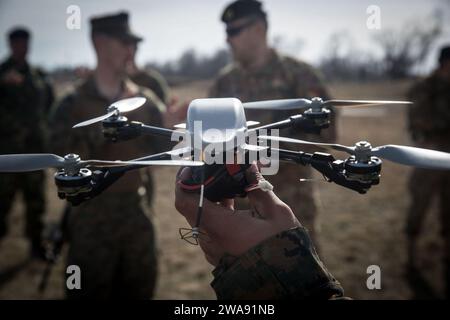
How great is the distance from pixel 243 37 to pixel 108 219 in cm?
239

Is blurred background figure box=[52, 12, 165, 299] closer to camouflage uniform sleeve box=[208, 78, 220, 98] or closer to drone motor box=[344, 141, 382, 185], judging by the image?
camouflage uniform sleeve box=[208, 78, 220, 98]

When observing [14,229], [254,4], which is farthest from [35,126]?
[254,4]

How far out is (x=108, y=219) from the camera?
383cm

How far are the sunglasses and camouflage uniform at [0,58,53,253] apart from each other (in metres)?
4.76

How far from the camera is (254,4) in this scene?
411 cm

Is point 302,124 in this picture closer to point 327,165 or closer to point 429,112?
point 327,165

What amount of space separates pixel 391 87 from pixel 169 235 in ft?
104

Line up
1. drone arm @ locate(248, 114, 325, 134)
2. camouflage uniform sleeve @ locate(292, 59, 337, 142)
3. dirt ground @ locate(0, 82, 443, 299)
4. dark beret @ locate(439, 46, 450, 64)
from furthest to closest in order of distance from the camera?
dark beret @ locate(439, 46, 450, 64) < dirt ground @ locate(0, 82, 443, 299) < camouflage uniform sleeve @ locate(292, 59, 337, 142) < drone arm @ locate(248, 114, 325, 134)

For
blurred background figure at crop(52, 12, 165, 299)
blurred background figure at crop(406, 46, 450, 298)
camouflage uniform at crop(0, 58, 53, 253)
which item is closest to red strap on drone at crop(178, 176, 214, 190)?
blurred background figure at crop(52, 12, 165, 299)

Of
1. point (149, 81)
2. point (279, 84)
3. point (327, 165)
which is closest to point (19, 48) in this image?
→ point (149, 81)

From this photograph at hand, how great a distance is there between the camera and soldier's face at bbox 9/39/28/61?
715 cm

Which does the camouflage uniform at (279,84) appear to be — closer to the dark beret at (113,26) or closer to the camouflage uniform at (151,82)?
the dark beret at (113,26)

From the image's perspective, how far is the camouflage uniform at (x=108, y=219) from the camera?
3721 millimetres
